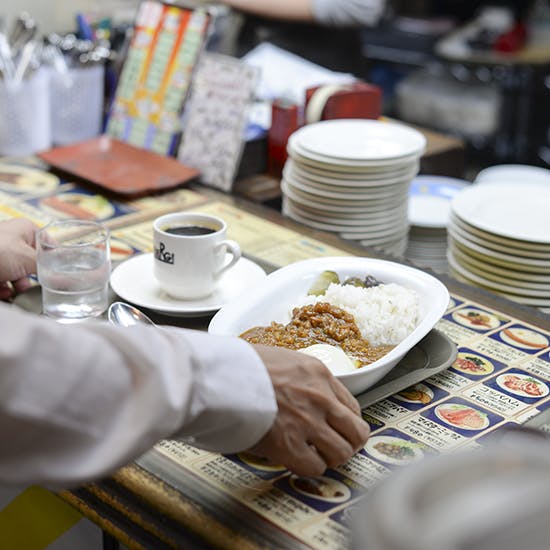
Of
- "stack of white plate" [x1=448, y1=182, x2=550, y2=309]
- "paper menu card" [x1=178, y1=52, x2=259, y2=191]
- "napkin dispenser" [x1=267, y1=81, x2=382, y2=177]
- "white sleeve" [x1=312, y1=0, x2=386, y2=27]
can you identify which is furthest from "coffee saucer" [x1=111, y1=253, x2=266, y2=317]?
"white sleeve" [x1=312, y1=0, x2=386, y2=27]

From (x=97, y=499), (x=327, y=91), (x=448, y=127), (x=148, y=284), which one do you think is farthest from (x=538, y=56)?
(x=97, y=499)

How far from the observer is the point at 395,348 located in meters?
1.20

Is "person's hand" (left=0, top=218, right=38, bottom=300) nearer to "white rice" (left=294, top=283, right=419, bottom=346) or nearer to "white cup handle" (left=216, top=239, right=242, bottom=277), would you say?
"white cup handle" (left=216, top=239, right=242, bottom=277)

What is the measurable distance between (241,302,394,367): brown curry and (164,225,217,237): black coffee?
266 millimetres

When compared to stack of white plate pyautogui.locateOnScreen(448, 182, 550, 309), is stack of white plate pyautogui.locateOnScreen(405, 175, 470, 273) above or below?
below

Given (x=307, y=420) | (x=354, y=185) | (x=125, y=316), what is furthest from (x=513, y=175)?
(x=307, y=420)

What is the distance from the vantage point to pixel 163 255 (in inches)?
56.5

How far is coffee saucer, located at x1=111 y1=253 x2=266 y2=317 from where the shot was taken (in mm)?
1400

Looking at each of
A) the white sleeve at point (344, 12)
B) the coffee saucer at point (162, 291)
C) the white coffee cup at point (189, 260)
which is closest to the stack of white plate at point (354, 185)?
the coffee saucer at point (162, 291)

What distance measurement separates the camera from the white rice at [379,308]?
1280 millimetres

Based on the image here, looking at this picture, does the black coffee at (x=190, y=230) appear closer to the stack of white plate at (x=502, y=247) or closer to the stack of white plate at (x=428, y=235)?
the stack of white plate at (x=502, y=247)

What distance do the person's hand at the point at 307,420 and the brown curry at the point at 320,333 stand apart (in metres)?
0.20

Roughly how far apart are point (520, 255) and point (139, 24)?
131cm

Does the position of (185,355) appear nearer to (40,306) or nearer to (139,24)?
(40,306)
